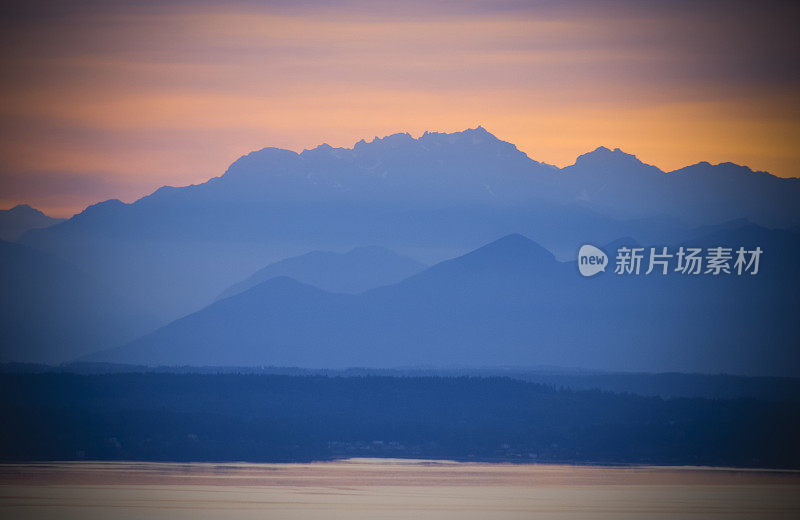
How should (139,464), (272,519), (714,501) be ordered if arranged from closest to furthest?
(272,519), (714,501), (139,464)

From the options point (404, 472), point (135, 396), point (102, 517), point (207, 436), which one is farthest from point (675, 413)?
point (102, 517)

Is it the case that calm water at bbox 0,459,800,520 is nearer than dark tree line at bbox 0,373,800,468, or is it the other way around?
calm water at bbox 0,459,800,520

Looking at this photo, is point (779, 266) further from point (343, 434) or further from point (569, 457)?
point (343, 434)

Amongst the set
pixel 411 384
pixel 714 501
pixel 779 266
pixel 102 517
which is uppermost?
pixel 779 266

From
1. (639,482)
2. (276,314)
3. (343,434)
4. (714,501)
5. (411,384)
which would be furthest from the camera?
(276,314)

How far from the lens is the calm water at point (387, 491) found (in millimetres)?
18906

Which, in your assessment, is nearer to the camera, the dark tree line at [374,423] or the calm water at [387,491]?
the calm water at [387,491]

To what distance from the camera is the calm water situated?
18.9 metres

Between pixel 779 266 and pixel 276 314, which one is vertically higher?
pixel 779 266

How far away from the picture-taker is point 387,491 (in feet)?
70.4

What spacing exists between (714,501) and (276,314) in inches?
750

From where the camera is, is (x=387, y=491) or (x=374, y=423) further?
(x=374, y=423)

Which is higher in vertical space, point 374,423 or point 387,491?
point 374,423

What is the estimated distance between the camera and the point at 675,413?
2945cm
